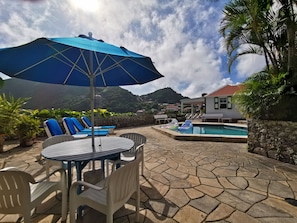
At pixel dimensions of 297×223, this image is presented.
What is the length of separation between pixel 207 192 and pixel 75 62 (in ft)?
11.4

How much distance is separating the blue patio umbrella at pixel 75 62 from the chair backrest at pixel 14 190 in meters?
1.34

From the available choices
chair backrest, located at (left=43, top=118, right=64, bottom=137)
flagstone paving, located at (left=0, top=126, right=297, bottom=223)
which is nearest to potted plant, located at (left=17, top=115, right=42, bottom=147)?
flagstone paving, located at (left=0, top=126, right=297, bottom=223)

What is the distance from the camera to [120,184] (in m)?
1.66

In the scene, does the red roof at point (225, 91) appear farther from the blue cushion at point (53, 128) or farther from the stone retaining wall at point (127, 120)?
the blue cushion at point (53, 128)

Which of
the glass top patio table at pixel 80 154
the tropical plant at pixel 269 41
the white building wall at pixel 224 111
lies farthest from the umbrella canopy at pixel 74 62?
the white building wall at pixel 224 111

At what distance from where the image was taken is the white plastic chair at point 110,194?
5.12 feet

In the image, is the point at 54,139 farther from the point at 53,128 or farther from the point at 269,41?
the point at 269,41

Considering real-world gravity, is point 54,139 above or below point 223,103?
below

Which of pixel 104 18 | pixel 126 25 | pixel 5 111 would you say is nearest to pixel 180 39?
pixel 126 25

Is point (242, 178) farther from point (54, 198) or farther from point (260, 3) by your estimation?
point (260, 3)

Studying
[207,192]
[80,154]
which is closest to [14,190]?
[80,154]

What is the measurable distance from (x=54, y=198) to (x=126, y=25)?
6.26 metres

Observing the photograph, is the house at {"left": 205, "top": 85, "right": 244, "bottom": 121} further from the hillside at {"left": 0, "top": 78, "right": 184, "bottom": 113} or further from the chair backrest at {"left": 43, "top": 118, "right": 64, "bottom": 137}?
the chair backrest at {"left": 43, "top": 118, "right": 64, "bottom": 137}

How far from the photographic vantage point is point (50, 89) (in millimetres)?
32719
